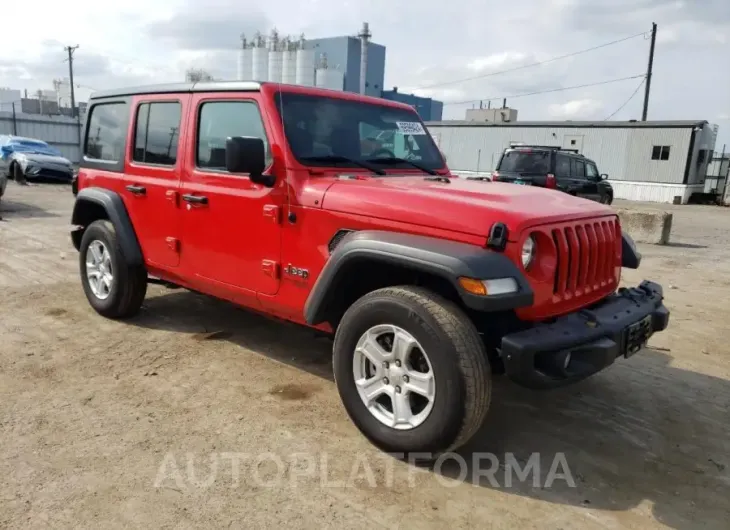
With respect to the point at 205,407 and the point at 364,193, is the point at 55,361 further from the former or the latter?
the point at 364,193

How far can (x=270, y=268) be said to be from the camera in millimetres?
3809

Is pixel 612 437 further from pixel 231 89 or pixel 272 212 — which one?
pixel 231 89

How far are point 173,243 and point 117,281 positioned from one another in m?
0.85

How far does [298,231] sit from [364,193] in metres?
0.52

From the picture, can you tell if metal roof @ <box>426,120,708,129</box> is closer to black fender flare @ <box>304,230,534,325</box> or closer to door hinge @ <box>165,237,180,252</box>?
door hinge @ <box>165,237,180,252</box>

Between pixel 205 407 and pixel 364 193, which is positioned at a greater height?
pixel 364 193

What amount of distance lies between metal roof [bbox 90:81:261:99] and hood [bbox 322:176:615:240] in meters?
1.03

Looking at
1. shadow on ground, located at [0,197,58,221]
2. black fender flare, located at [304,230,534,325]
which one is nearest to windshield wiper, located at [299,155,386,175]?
black fender flare, located at [304,230,534,325]

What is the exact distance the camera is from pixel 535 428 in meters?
3.60

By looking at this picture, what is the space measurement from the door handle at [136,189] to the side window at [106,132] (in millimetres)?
353

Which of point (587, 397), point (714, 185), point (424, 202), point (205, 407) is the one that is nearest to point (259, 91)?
point (424, 202)

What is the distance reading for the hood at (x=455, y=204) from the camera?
9.66ft

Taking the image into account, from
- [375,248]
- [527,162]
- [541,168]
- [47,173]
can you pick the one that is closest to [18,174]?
[47,173]

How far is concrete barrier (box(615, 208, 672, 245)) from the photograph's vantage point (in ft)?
37.0
